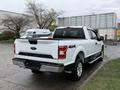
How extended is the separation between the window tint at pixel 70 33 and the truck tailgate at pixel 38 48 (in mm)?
2485

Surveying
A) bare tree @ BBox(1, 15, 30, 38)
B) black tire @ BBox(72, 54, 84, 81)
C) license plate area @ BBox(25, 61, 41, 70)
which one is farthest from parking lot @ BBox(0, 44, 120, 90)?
bare tree @ BBox(1, 15, 30, 38)

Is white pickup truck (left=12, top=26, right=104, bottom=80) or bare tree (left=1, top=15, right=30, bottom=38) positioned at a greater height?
bare tree (left=1, top=15, right=30, bottom=38)

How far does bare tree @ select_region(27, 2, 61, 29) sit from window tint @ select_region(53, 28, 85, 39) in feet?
116

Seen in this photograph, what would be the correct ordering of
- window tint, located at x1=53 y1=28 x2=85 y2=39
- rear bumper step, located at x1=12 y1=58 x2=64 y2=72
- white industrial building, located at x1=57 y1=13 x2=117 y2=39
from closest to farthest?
1. rear bumper step, located at x1=12 y1=58 x2=64 y2=72
2. window tint, located at x1=53 y1=28 x2=85 y2=39
3. white industrial building, located at x1=57 y1=13 x2=117 y2=39

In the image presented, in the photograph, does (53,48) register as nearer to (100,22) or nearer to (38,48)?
(38,48)

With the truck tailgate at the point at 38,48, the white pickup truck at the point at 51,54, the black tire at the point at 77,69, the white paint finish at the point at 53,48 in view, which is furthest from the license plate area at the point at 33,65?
the black tire at the point at 77,69

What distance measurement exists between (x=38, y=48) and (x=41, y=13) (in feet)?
126

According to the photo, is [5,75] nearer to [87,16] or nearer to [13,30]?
[13,30]

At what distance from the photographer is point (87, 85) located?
523cm

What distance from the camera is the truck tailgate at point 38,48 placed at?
5.10m

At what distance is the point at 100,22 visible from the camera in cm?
4491

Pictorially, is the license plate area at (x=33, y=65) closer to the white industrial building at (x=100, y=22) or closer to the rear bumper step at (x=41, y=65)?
the rear bumper step at (x=41, y=65)

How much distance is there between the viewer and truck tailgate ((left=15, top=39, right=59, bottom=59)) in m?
5.10

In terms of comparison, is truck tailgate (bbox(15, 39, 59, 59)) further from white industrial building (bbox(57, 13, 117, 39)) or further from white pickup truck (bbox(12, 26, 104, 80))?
white industrial building (bbox(57, 13, 117, 39))
